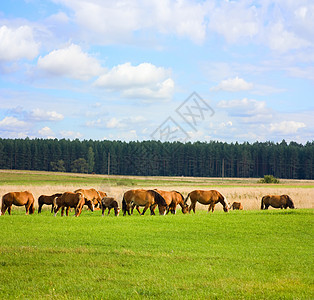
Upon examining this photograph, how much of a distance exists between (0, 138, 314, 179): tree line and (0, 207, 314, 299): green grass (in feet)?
339

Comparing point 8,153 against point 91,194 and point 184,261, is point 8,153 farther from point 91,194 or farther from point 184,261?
point 184,261

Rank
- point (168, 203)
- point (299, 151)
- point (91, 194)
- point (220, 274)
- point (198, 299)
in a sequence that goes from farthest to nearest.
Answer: point (299, 151), point (91, 194), point (168, 203), point (220, 274), point (198, 299)

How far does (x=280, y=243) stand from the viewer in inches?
520

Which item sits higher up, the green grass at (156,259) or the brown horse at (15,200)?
the brown horse at (15,200)

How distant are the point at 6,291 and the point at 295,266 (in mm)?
6908

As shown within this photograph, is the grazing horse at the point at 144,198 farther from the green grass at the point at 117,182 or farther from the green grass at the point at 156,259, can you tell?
the green grass at the point at 117,182

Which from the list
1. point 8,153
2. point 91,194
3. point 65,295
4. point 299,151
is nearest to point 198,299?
point 65,295

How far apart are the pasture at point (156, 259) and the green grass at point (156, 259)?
0.07 ft

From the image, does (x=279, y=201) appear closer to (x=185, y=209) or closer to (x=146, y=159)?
(x=185, y=209)

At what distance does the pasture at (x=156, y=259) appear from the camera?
26.2 ft

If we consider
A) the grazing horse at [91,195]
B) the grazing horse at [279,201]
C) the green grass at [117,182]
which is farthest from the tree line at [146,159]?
the grazing horse at [91,195]

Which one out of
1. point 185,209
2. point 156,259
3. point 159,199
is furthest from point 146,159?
point 156,259

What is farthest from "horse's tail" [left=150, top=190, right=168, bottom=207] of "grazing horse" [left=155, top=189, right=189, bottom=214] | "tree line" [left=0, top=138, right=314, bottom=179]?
"tree line" [left=0, top=138, right=314, bottom=179]

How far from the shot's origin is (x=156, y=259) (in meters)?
10.4
